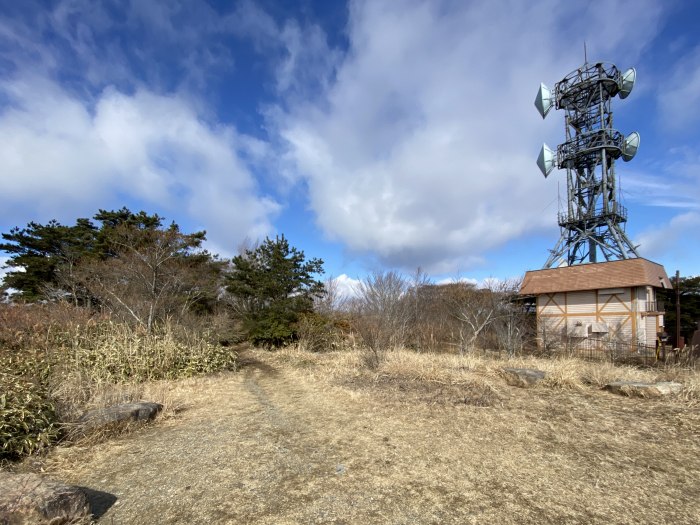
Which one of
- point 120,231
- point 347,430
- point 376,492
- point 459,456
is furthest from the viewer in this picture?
point 120,231

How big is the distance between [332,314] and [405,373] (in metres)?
8.08

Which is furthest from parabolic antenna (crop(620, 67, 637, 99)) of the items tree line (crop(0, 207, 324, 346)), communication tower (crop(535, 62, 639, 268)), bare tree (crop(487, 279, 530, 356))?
tree line (crop(0, 207, 324, 346))

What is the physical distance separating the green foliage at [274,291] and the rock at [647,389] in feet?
30.9

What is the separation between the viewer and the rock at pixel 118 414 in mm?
4051

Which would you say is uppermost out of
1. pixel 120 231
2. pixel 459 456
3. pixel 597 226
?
pixel 597 226

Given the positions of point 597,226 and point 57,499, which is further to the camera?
point 597,226

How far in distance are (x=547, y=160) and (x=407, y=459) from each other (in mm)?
29867

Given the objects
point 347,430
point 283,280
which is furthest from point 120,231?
point 347,430

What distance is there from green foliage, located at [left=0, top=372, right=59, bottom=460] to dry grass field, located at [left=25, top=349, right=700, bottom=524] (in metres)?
0.24

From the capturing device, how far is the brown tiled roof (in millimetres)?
15188

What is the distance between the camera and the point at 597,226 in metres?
25.2

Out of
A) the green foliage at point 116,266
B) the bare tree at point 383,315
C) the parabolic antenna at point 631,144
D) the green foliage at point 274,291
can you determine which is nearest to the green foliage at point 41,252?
the green foliage at point 116,266

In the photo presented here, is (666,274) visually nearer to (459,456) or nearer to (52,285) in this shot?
(459,456)

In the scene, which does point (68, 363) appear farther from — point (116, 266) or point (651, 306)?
point (651, 306)
